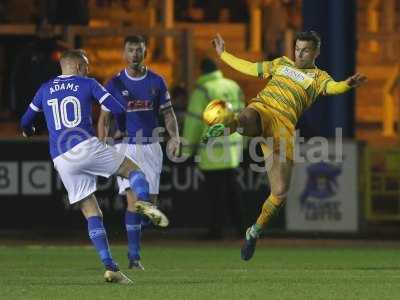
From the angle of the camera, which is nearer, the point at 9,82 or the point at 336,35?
the point at 336,35

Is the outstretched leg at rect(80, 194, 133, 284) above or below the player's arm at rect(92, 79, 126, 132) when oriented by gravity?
below

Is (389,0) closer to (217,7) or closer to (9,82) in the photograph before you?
(217,7)

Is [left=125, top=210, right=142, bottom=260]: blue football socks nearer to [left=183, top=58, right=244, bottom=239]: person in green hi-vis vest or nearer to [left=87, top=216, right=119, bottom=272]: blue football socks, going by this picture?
[left=87, top=216, right=119, bottom=272]: blue football socks

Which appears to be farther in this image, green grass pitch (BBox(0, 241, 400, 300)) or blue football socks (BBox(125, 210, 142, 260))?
blue football socks (BBox(125, 210, 142, 260))

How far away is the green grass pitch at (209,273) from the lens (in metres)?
11.5

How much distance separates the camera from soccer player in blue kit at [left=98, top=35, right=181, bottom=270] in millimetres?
14227

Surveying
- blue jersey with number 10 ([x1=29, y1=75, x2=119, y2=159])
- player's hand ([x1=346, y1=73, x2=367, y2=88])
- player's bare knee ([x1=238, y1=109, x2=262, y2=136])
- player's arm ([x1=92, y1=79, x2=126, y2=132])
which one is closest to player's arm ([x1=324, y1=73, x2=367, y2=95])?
player's hand ([x1=346, y1=73, x2=367, y2=88])

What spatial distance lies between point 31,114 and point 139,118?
2.04 meters

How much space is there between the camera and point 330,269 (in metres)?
14.1

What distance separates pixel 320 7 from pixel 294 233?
3.03 metres

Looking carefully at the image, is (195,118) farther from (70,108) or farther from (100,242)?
(100,242)

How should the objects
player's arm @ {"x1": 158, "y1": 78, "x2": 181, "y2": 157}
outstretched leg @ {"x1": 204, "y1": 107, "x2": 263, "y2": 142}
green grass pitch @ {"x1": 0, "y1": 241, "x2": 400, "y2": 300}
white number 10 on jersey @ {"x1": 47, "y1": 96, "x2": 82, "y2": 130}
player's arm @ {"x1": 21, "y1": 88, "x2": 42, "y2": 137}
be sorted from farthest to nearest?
player's arm @ {"x1": 158, "y1": 78, "x2": 181, "y2": 157}, outstretched leg @ {"x1": 204, "y1": 107, "x2": 263, "y2": 142}, player's arm @ {"x1": 21, "y1": 88, "x2": 42, "y2": 137}, white number 10 on jersey @ {"x1": 47, "y1": 96, "x2": 82, "y2": 130}, green grass pitch @ {"x1": 0, "y1": 241, "x2": 400, "y2": 300}

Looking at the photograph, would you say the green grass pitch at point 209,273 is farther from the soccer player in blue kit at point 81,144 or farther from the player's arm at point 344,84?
the player's arm at point 344,84

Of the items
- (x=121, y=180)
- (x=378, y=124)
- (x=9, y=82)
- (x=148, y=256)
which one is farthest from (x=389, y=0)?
(x=121, y=180)
